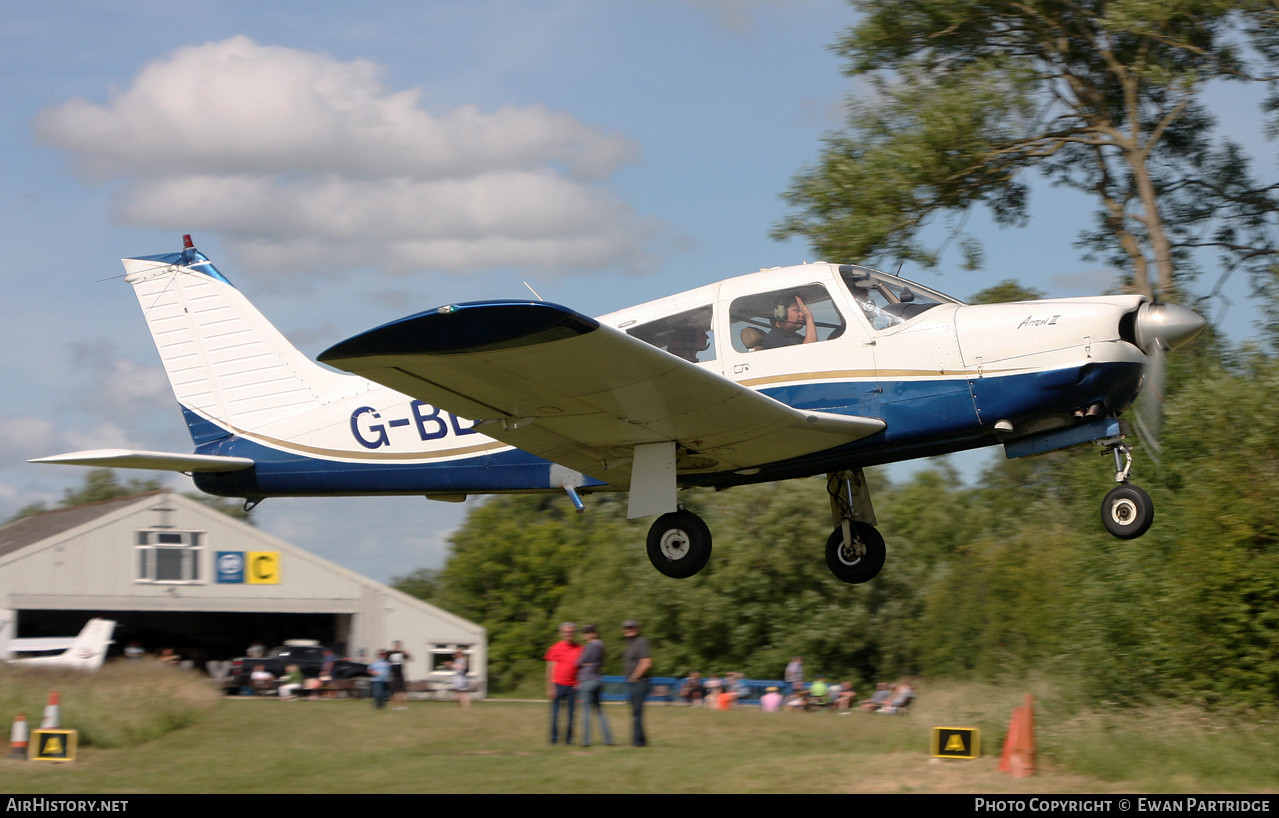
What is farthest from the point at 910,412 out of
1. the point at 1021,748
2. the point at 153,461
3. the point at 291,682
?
the point at 291,682

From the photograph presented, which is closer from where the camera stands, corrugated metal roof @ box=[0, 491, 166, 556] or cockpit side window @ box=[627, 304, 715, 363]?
cockpit side window @ box=[627, 304, 715, 363]

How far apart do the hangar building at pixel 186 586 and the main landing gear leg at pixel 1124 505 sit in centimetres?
2226

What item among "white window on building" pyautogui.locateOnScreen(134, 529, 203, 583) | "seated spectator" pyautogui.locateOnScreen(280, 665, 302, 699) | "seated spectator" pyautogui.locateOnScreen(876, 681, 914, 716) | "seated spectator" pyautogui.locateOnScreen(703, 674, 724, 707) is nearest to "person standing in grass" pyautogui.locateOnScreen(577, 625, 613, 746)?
"seated spectator" pyautogui.locateOnScreen(876, 681, 914, 716)

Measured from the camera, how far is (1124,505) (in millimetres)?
9633

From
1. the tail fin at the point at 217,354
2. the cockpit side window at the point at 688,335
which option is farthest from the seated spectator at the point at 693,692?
the cockpit side window at the point at 688,335

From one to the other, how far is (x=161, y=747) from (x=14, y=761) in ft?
4.85

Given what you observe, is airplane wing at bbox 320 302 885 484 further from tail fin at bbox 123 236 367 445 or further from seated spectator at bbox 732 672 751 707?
seated spectator at bbox 732 672 751 707

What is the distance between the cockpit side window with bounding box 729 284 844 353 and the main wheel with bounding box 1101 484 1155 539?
2516 millimetres

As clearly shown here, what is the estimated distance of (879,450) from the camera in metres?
9.91

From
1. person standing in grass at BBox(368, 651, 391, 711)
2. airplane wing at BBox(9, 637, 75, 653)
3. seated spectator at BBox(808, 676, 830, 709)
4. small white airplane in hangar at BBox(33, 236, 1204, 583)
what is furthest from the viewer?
airplane wing at BBox(9, 637, 75, 653)

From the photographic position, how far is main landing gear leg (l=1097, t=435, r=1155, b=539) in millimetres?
9539

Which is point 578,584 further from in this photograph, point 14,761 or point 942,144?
point 14,761

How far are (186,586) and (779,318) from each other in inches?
938

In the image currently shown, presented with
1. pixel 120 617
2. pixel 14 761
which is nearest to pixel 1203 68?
pixel 14 761
